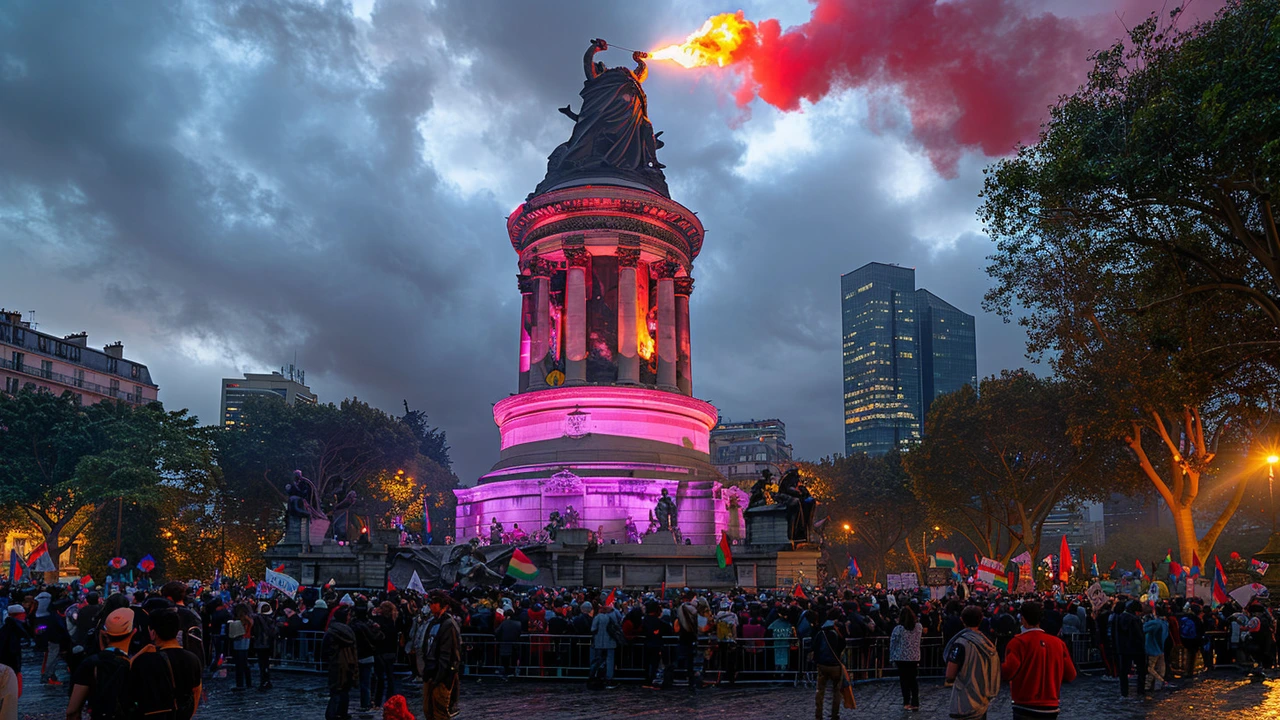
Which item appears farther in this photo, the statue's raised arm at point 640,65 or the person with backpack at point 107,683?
the statue's raised arm at point 640,65

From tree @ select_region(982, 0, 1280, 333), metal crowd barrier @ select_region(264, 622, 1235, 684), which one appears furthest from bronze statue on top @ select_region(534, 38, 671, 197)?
metal crowd barrier @ select_region(264, 622, 1235, 684)

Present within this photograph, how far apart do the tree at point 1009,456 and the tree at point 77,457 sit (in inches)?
1746

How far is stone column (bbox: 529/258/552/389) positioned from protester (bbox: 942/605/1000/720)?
49.2 m

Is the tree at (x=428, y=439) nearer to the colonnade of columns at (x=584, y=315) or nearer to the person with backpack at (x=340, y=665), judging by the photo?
the colonnade of columns at (x=584, y=315)

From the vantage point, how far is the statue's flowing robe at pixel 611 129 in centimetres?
6244

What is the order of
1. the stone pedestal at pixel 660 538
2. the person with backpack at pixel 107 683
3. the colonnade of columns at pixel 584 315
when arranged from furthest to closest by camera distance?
the colonnade of columns at pixel 584 315 → the stone pedestal at pixel 660 538 → the person with backpack at pixel 107 683

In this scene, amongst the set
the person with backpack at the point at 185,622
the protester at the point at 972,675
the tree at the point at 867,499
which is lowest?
the protester at the point at 972,675

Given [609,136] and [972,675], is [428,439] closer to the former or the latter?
[609,136]

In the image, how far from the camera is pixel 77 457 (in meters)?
56.9

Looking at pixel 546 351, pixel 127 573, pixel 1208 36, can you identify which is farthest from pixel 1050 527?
pixel 1208 36

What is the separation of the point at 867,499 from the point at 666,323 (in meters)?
30.9

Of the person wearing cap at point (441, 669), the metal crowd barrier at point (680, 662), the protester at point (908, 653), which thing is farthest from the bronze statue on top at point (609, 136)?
the person wearing cap at point (441, 669)

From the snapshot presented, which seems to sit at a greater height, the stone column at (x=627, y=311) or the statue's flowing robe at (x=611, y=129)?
the statue's flowing robe at (x=611, y=129)

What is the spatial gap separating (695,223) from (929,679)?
44.3 metres
